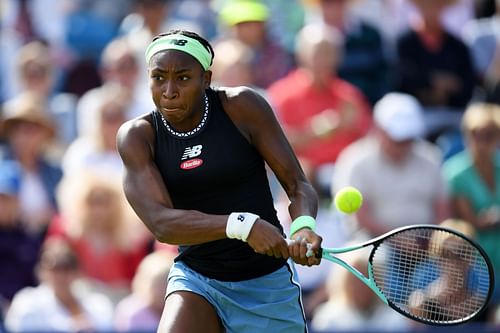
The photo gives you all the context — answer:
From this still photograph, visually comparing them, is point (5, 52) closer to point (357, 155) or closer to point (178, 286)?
point (357, 155)

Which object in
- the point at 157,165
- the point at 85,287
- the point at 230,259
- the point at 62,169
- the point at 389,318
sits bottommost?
the point at 389,318

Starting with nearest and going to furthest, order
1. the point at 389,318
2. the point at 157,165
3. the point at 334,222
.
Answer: the point at 157,165, the point at 389,318, the point at 334,222

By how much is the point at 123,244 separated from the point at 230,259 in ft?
10.7

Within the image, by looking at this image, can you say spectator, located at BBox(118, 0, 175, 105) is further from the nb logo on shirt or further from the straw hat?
the nb logo on shirt

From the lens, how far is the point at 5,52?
991 cm

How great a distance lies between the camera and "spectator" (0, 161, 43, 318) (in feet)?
26.6

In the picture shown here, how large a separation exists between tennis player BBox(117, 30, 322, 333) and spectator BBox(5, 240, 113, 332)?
2725mm

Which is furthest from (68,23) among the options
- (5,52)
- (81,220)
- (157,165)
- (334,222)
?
(157,165)

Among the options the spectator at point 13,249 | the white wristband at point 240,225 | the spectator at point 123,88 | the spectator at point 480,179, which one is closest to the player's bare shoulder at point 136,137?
the white wristband at point 240,225

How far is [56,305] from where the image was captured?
777 centimetres

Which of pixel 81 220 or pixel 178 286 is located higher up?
pixel 178 286

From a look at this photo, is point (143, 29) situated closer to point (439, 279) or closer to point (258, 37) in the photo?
point (258, 37)

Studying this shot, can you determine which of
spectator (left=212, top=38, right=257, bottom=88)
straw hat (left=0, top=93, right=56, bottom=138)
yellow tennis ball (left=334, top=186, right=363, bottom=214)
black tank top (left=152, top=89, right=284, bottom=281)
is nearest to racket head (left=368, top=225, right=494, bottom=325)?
yellow tennis ball (left=334, top=186, right=363, bottom=214)

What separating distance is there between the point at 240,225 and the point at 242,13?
5.18 meters
